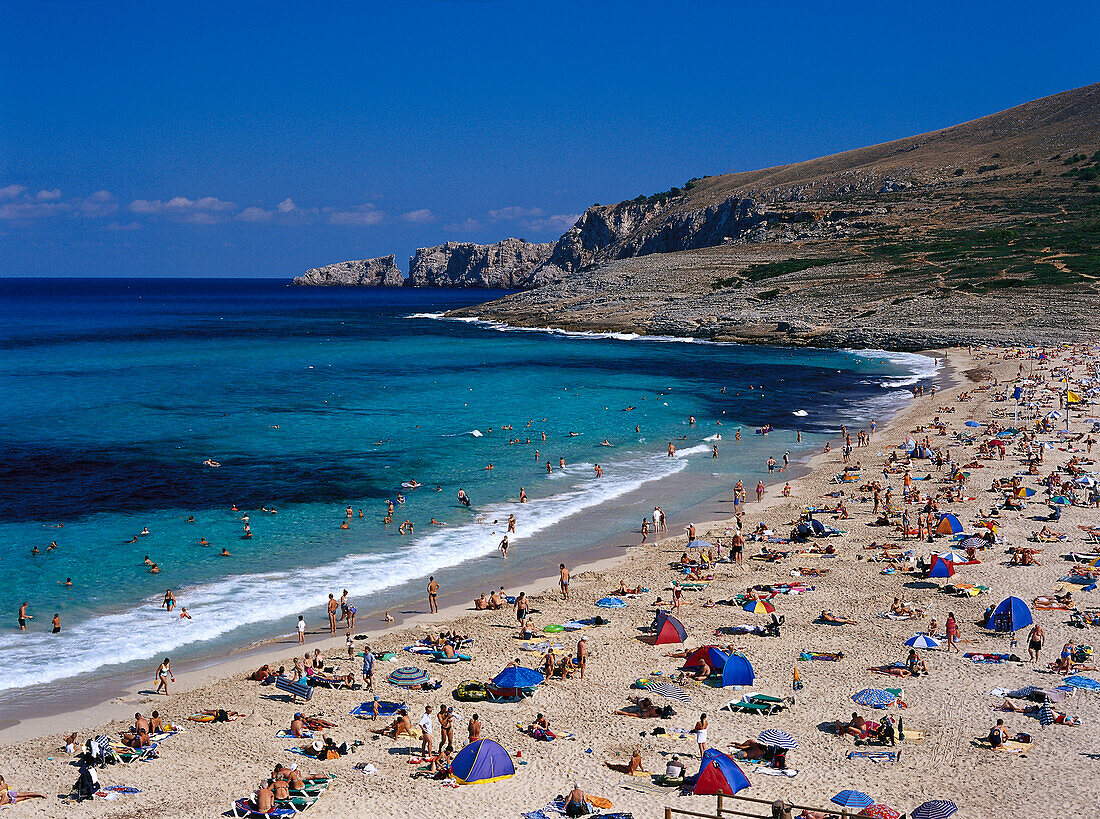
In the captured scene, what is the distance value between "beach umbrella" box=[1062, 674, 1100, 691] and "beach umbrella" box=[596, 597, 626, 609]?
10.9 meters

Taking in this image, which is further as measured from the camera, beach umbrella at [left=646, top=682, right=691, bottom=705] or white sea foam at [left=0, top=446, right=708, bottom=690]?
white sea foam at [left=0, top=446, right=708, bottom=690]

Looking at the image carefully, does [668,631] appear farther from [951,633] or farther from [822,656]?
[951,633]

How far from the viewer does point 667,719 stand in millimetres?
18266

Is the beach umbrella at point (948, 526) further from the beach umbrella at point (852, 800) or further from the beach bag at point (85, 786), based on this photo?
the beach bag at point (85, 786)

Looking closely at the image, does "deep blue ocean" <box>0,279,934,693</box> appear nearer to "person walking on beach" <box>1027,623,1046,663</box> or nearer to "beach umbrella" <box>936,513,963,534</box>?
"beach umbrella" <box>936,513,963,534</box>

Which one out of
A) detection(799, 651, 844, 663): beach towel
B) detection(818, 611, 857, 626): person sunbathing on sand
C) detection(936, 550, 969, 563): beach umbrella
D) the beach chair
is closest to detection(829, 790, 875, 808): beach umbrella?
detection(799, 651, 844, 663): beach towel

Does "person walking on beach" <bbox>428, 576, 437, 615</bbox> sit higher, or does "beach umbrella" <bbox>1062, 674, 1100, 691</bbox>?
"person walking on beach" <bbox>428, 576, 437, 615</bbox>

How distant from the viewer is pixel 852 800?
14.5 meters

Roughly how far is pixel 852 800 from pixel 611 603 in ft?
35.9

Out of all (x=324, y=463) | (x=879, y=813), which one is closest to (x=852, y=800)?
(x=879, y=813)

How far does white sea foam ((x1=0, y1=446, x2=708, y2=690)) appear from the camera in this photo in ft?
71.8

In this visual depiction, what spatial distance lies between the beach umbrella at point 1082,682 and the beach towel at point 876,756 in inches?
202

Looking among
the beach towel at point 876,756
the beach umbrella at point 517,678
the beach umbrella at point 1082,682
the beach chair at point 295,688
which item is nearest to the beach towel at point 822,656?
the beach towel at point 876,756

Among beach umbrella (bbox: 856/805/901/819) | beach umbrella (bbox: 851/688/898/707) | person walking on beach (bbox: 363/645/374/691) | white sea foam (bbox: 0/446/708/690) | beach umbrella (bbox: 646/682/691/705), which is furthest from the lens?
white sea foam (bbox: 0/446/708/690)
